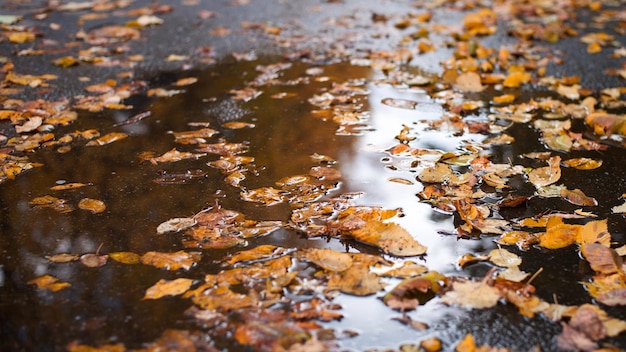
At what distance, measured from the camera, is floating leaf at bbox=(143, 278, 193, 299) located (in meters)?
1.78

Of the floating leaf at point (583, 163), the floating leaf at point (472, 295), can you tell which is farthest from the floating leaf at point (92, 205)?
the floating leaf at point (583, 163)

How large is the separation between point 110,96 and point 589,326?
2.86 m

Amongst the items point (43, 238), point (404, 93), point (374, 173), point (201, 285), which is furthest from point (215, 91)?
point (201, 285)

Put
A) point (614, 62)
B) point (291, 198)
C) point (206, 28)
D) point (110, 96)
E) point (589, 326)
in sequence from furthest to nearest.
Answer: point (206, 28) < point (614, 62) < point (110, 96) < point (291, 198) < point (589, 326)

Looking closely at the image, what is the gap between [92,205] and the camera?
2322 mm

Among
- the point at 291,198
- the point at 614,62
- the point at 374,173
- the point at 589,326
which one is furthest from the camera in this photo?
the point at 614,62

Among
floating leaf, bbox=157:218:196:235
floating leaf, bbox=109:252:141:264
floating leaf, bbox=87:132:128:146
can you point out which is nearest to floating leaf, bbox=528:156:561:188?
floating leaf, bbox=157:218:196:235

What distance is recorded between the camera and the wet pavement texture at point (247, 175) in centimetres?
168

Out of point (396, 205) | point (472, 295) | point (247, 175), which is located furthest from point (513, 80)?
point (472, 295)

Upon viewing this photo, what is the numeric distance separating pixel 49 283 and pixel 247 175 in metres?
0.96

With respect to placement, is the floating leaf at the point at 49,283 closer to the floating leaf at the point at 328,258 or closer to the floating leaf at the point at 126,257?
the floating leaf at the point at 126,257

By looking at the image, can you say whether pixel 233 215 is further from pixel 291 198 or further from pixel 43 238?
pixel 43 238

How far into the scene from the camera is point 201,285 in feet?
5.99

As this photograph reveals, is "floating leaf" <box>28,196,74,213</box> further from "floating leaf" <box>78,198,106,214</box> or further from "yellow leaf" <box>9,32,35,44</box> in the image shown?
"yellow leaf" <box>9,32,35,44</box>
